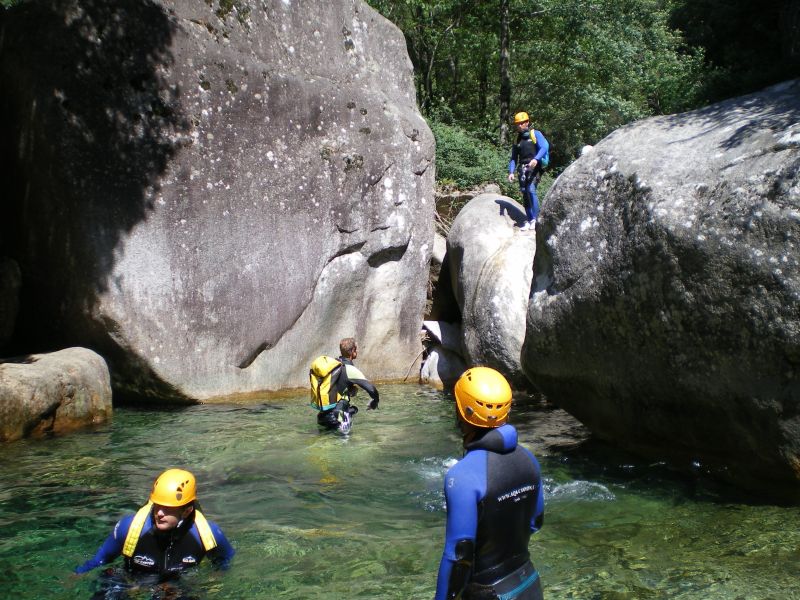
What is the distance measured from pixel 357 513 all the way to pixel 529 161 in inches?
274

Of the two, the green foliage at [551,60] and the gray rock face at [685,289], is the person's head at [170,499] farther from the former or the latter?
the green foliage at [551,60]

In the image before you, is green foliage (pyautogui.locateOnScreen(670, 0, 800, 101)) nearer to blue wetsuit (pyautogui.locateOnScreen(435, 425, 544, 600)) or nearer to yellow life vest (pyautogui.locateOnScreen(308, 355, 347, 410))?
yellow life vest (pyautogui.locateOnScreen(308, 355, 347, 410))

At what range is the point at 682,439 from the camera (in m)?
6.36

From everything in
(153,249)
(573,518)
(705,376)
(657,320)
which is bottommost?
(573,518)

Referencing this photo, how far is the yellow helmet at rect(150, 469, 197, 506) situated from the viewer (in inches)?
158

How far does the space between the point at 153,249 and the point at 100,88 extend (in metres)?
1.92

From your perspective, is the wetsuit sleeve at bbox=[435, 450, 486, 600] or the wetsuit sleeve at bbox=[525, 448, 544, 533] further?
the wetsuit sleeve at bbox=[525, 448, 544, 533]

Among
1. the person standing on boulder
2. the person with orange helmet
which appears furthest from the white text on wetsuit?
the person standing on boulder

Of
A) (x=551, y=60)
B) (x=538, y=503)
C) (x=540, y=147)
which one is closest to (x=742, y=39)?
(x=540, y=147)

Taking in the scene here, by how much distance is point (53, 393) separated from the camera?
797 centimetres

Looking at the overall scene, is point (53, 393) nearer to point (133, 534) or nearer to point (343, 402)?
point (343, 402)

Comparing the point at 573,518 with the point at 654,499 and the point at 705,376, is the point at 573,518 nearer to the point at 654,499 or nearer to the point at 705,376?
the point at 654,499

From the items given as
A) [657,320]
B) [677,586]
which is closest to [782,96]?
[657,320]

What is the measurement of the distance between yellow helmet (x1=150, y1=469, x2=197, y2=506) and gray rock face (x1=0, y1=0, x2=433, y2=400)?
5.56m
